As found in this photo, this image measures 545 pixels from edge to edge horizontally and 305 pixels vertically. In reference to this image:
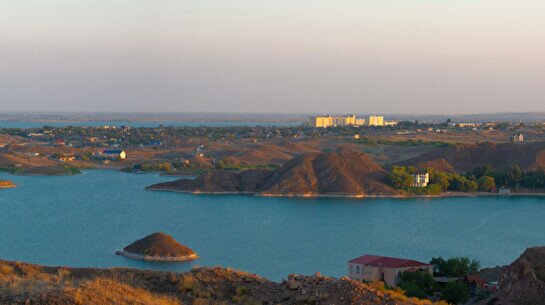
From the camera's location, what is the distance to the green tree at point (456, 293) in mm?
16922

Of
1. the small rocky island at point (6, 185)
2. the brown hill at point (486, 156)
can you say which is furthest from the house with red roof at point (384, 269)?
the brown hill at point (486, 156)

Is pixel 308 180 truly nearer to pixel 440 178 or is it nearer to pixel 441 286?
pixel 440 178

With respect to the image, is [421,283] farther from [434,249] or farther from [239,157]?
[239,157]

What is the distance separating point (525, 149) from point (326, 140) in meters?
28.6

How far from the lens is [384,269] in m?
19.9

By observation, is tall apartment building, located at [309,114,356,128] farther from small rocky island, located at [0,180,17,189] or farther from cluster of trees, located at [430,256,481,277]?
cluster of trees, located at [430,256,481,277]

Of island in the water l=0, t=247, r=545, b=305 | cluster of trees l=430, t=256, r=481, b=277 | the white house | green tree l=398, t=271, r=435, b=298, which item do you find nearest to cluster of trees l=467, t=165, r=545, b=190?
the white house

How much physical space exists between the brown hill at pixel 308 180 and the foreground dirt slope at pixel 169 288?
3906 cm

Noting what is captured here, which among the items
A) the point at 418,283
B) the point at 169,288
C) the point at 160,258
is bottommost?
the point at 160,258

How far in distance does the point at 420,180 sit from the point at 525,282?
134 feet

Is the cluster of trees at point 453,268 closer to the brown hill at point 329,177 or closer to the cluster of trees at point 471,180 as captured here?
the brown hill at point 329,177

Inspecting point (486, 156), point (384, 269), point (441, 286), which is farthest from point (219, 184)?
point (441, 286)

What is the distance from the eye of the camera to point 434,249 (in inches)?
1136

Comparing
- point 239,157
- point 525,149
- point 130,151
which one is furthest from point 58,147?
point 525,149
